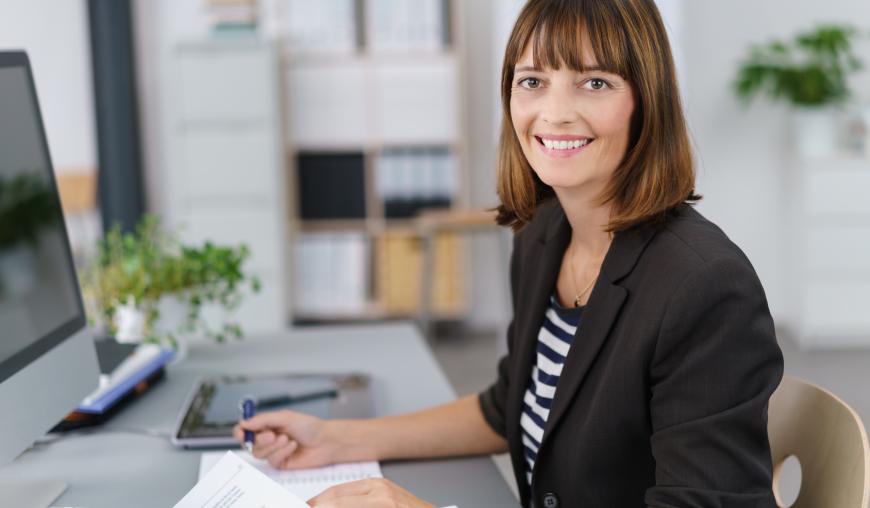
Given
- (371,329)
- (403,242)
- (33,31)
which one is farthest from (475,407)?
(33,31)

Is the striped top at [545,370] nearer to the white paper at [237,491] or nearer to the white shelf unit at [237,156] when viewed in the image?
the white paper at [237,491]

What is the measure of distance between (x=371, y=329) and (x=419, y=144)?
287cm

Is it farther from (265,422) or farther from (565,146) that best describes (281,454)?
(565,146)

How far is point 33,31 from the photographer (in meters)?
5.14

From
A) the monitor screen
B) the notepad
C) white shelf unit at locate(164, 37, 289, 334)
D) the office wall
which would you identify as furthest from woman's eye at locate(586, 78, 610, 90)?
the office wall

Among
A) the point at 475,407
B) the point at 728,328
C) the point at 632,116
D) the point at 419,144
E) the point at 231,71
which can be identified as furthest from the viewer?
the point at 419,144

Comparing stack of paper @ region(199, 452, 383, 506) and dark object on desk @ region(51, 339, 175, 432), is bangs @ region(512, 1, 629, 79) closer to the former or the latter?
stack of paper @ region(199, 452, 383, 506)

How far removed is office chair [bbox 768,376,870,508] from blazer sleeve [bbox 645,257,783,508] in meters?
0.13

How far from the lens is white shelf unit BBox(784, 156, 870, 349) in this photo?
466 cm

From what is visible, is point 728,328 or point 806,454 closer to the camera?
point 728,328

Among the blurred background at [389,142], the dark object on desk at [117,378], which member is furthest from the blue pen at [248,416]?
the blurred background at [389,142]

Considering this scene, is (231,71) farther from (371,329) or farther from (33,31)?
(371,329)

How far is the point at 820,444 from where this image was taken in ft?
3.95

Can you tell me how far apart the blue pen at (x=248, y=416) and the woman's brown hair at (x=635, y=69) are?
580mm
